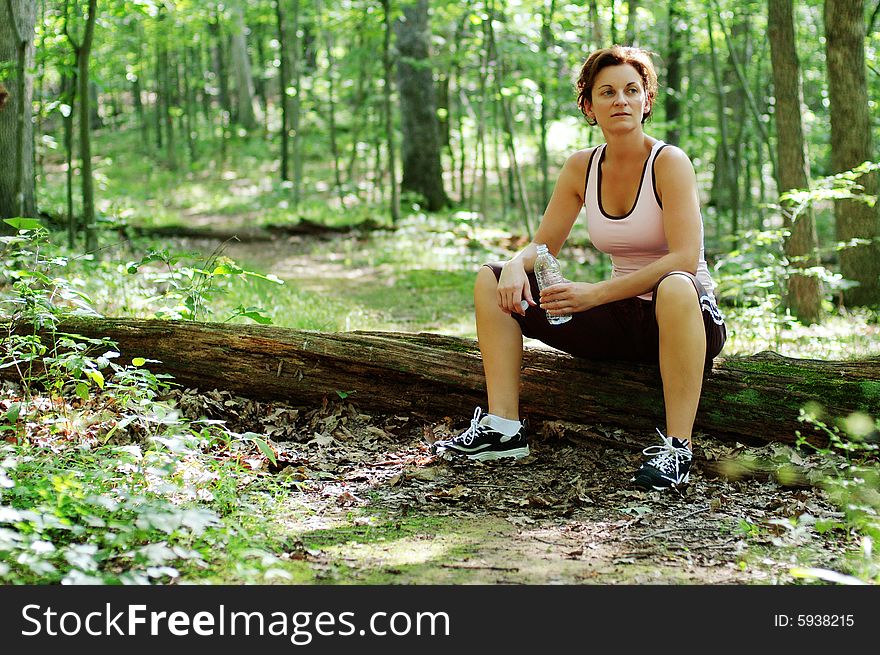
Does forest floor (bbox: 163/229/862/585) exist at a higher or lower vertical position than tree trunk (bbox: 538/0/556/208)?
lower

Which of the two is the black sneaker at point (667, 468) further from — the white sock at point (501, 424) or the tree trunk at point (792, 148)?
the tree trunk at point (792, 148)

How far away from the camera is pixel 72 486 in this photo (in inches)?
113

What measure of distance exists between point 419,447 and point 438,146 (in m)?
13.4

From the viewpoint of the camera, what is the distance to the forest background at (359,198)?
3920mm

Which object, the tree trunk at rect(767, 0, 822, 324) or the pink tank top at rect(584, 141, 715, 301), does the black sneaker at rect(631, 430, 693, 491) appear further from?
the tree trunk at rect(767, 0, 822, 324)

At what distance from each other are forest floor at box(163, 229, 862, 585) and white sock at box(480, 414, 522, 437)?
0.15 m

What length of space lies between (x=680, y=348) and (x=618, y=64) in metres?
1.33

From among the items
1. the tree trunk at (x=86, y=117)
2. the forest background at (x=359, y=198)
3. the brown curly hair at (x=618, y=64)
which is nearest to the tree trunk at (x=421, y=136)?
the forest background at (x=359, y=198)

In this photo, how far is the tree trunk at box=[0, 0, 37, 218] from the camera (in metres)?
7.68

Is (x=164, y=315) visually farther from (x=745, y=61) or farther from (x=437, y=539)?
(x=745, y=61)

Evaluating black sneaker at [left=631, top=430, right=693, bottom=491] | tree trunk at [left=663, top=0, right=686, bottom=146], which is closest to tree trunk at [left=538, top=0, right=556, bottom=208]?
tree trunk at [left=663, top=0, right=686, bottom=146]

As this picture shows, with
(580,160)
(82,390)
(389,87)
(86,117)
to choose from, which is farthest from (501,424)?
(389,87)

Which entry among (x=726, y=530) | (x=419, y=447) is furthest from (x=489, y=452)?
(x=726, y=530)

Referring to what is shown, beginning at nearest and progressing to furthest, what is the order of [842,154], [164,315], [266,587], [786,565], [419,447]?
[266,587] → [786,565] → [419,447] → [164,315] → [842,154]
